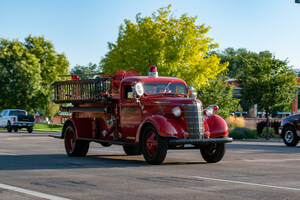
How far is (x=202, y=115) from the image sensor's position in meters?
12.4

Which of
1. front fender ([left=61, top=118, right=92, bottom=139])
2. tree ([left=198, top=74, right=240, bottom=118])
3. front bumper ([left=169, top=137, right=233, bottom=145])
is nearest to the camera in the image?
front bumper ([left=169, top=137, right=233, bottom=145])

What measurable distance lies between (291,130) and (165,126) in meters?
12.8

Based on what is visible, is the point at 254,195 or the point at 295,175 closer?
the point at 254,195

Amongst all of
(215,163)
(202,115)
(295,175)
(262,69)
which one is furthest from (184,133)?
(262,69)

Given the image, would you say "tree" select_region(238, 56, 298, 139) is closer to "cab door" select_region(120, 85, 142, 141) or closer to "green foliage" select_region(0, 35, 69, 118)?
"cab door" select_region(120, 85, 142, 141)

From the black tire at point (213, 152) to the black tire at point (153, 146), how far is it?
162 cm

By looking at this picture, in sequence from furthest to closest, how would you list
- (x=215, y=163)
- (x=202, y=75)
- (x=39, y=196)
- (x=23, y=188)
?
1. (x=202, y=75)
2. (x=215, y=163)
3. (x=23, y=188)
4. (x=39, y=196)

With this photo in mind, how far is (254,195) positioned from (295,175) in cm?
316

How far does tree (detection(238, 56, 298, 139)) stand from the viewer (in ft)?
107

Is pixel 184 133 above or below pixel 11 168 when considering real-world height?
above

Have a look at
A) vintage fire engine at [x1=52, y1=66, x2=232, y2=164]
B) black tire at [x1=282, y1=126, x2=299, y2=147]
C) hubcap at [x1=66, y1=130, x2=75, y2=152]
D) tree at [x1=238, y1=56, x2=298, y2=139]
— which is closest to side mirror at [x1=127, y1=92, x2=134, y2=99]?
vintage fire engine at [x1=52, y1=66, x2=232, y2=164]

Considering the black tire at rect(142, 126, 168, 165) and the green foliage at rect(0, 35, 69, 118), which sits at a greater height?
the green foliage at rect(0, 35, 69, 118)

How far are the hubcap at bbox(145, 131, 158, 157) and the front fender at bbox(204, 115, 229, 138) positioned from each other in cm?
145

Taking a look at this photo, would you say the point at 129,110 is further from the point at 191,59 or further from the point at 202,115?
the point at 191,59
